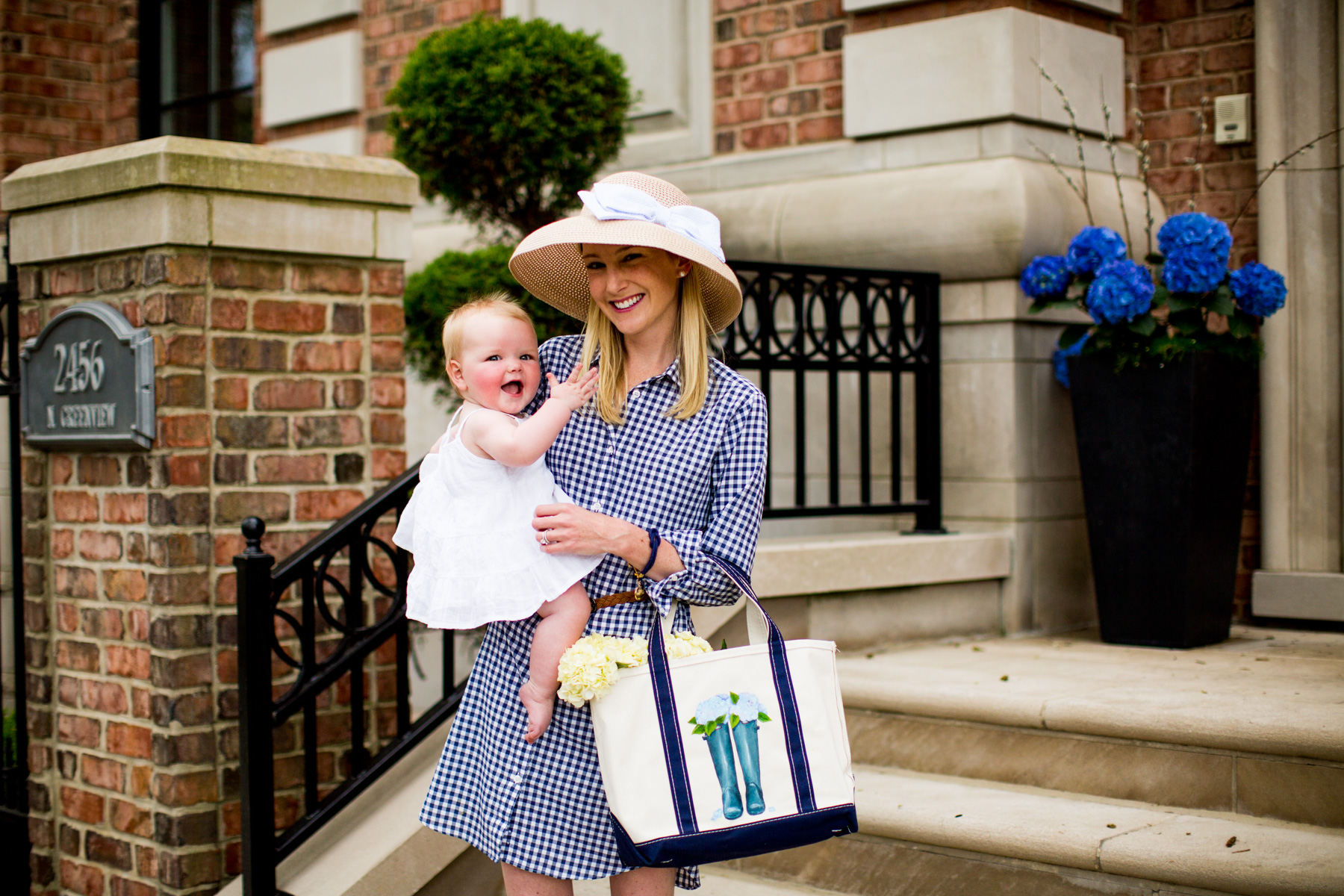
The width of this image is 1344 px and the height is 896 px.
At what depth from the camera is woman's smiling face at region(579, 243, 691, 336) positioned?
7.66ft

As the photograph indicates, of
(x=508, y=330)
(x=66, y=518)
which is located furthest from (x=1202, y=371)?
(x=66, y=518)

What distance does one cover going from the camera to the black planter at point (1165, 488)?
4.44 meters

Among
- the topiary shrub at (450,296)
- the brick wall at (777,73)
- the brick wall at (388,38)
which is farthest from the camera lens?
the brick wall at (388,38)

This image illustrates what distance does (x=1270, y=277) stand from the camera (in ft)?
14.6

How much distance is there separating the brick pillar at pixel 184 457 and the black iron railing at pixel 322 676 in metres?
0.21

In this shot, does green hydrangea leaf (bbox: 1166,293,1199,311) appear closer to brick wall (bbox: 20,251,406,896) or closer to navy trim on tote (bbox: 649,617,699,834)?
brick wall (bbox: 20,251,406,896)

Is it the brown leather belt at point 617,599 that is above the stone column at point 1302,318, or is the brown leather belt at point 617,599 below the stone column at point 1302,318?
below

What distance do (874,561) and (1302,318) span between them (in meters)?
1.97

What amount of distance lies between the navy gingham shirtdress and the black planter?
2.56 meters

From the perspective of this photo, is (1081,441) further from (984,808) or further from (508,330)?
(508,330)

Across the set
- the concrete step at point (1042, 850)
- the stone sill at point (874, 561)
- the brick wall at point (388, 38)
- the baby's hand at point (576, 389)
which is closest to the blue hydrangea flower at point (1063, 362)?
the stone sill at point (874, 561)

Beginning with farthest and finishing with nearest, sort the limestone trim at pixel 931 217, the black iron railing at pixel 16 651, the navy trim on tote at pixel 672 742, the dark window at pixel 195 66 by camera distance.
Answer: the dark window at pixel 195 66
the limestone trim at pixel 931 217
the black iron railing at pixel 16 651
the navy trim on tote at pixel 672 742

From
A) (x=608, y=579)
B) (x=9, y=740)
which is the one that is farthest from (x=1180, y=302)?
(x=9, y=740)

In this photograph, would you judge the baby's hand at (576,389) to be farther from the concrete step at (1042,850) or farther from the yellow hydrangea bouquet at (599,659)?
the concrete step at (1042,850)
